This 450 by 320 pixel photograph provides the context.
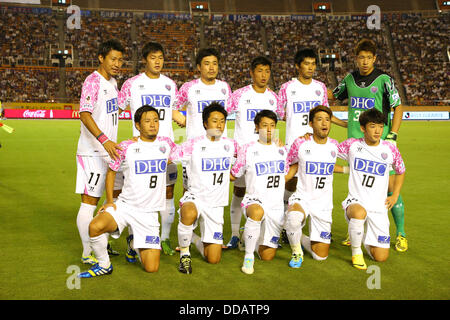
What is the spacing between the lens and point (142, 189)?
17.1 ft

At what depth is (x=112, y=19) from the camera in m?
47.3

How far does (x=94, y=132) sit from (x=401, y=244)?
3.99 meters

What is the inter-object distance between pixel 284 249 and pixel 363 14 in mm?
48425

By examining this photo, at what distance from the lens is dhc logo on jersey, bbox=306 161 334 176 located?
18.5ft

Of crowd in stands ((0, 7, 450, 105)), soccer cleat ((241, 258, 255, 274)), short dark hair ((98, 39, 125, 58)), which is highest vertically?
crowd in stands ((0, 7, 450, 105))

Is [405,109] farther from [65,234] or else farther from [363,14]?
[65,234]

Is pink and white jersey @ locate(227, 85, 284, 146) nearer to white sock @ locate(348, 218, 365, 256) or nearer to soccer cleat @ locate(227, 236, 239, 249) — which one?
soccer cleat @ locate(227, 236, 239, 249)

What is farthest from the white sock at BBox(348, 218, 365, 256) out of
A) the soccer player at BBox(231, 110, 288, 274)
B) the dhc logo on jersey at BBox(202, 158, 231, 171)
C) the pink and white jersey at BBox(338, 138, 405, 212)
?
the dhc logo on jersey at BBox(202, 158, 231, 171)

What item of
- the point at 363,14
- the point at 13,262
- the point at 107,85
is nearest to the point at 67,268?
the point at 13,262

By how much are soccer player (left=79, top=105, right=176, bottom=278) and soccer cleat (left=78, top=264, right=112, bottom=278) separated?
64mm

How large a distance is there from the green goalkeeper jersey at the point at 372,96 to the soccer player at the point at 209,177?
185cm

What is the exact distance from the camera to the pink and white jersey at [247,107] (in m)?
6.29

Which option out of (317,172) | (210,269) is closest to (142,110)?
(210,269)

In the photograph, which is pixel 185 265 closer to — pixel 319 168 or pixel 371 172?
pixel 319 168
